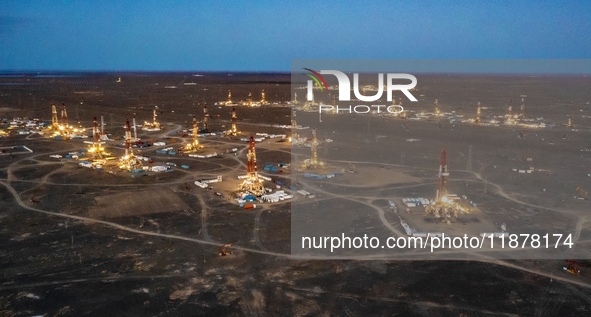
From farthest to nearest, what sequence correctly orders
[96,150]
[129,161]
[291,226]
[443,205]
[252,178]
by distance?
[96,150], [129,161], [252,178], [443,205], [291,226]

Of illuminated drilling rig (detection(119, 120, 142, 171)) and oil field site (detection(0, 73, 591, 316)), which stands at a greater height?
illuminated drilling rig (detection(119, 120, 142, 171))

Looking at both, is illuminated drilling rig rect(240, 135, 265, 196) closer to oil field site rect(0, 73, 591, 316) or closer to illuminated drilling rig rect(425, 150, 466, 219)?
oil field site rect(0, 73, 591, 316)

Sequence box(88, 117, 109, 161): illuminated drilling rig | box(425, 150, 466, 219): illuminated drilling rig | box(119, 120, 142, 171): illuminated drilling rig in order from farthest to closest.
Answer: box(88, 117, 109, 161): illuminated drilling rig, box(119, 120, 142, 171): illuminated drilling rig, box(425, 150, 466, 219): illuminated drilling rig

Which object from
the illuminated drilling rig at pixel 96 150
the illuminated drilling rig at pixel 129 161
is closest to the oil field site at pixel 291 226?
the illuminated drilling rig at pixel 129 161

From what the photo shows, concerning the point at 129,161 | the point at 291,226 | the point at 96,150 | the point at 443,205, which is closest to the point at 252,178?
the point at 291,226

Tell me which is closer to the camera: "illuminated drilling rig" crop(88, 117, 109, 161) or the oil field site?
the oil field site

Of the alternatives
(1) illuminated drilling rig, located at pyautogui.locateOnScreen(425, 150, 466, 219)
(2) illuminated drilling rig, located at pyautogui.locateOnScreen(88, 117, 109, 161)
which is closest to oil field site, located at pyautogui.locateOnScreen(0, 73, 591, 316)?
(1) illuminated drilling rig, located at pyautogui.locateOnScreen(425, 150, 466, 219)

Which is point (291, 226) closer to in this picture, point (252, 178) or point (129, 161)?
point (252, 178)

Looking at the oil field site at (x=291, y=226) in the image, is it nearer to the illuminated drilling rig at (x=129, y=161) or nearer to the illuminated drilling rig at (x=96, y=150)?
the illuminated drilling rig at (x=129, y=161)

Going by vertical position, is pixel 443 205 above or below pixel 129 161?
below
